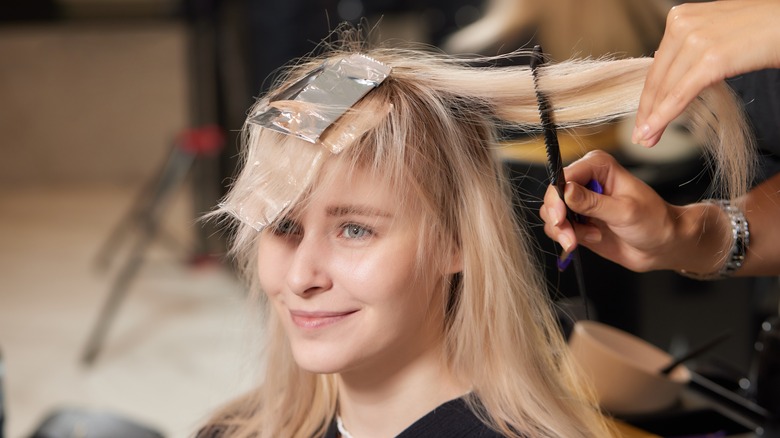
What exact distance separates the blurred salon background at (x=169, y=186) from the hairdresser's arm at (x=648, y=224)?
51 mm

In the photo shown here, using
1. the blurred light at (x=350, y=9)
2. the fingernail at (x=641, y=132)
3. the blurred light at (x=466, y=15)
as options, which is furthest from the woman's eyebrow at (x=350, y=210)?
the blurred light at (x=466, y=15)

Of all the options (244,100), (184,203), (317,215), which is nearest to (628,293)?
(317,215)

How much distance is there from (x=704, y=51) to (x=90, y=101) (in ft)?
12.8

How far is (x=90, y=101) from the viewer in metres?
4.27

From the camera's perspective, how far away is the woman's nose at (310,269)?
2.75ft

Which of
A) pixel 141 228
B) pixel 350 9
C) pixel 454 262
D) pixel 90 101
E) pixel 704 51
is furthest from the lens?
pixel 90 101

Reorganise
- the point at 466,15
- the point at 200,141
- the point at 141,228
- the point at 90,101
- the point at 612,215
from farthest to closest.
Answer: the point at 90,101 → the point at 141,228 → the point at 466,15 → the point at 200,141 → the point at 612,215

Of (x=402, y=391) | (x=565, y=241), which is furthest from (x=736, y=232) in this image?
(x=402, y=391)

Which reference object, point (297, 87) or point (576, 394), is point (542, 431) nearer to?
point (576, 394)

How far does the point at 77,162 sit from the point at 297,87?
370cm

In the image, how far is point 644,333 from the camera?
1991 mm

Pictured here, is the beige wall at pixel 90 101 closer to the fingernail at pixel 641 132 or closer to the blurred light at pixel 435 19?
the blurred light at pixel 435 19

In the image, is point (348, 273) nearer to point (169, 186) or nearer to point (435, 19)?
point (169, 186)

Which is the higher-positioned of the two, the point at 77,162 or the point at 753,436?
the point at 753,436
